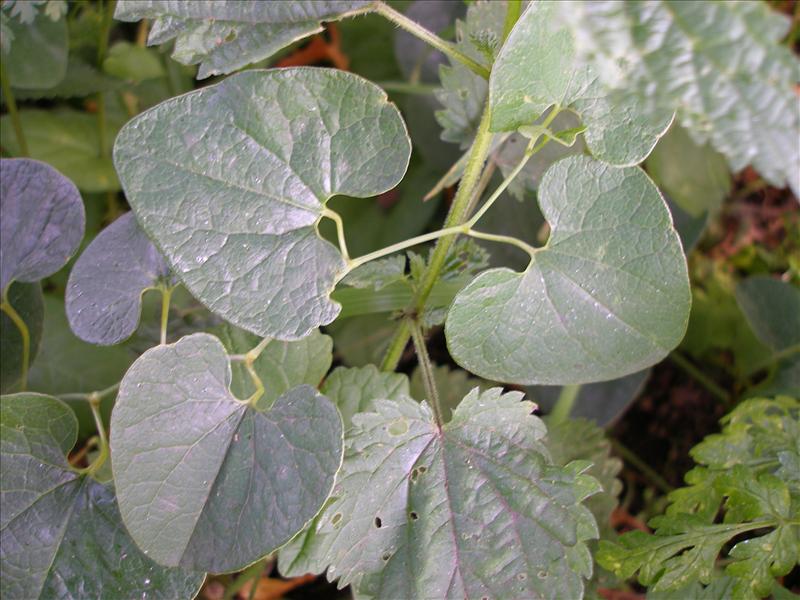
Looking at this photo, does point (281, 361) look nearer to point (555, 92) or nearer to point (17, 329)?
point (17, 329)

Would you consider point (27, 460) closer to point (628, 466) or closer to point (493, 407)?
point (493, 407)

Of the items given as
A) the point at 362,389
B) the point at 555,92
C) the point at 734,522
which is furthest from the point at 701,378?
the point at 555,92

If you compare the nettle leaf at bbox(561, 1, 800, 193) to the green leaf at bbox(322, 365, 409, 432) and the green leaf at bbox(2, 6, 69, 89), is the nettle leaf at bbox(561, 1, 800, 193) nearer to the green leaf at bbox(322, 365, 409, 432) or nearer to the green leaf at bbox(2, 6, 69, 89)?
the green leaf at bbox(322, 365, 409, 432)

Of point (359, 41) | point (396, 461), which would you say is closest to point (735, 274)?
point (359, 41)

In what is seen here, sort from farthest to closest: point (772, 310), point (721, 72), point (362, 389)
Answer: point (772, 310)
point (362, 389)
point (721, 72)

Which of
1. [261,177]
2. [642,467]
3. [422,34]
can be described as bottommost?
[642,467]

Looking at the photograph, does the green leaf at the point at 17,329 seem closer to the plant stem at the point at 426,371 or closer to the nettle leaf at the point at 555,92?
the plant stem at the point at 426,371
